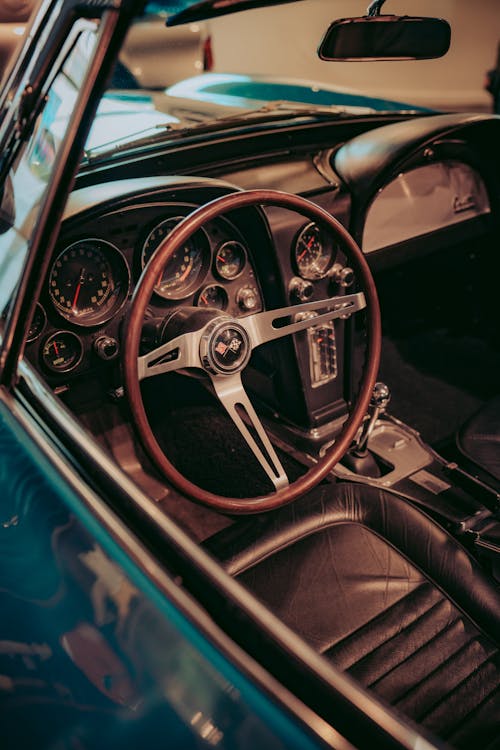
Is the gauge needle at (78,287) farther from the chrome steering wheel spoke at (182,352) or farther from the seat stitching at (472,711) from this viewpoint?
the seat stitching at (472,711)

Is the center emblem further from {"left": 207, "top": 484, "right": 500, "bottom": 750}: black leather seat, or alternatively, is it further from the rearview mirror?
the rearview mirror

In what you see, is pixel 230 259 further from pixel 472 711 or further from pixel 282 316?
pixel 472 711

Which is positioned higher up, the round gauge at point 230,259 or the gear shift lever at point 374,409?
the round gauge at point 230,259

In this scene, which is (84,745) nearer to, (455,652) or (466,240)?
(455,652)

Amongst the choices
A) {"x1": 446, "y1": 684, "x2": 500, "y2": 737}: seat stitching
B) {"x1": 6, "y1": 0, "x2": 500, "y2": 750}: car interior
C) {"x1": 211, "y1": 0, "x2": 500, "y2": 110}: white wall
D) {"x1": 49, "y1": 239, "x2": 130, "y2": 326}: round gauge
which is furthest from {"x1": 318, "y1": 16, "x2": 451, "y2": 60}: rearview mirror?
{"x1": 211, "y1": 0, "x2": 500, "y2": 110}: white wall

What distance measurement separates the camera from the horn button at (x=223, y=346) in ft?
4.90

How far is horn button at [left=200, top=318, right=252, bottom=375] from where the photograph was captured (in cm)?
149

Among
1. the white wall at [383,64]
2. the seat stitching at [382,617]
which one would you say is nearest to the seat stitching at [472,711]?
the seat stitching at [382,617]

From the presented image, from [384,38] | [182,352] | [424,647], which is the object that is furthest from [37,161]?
[424,647]

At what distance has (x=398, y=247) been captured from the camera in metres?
2.53

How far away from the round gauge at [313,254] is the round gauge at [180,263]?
366mm

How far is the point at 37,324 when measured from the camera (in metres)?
1.71

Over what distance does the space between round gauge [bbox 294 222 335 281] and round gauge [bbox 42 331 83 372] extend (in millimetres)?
827

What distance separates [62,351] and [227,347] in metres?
0.61
